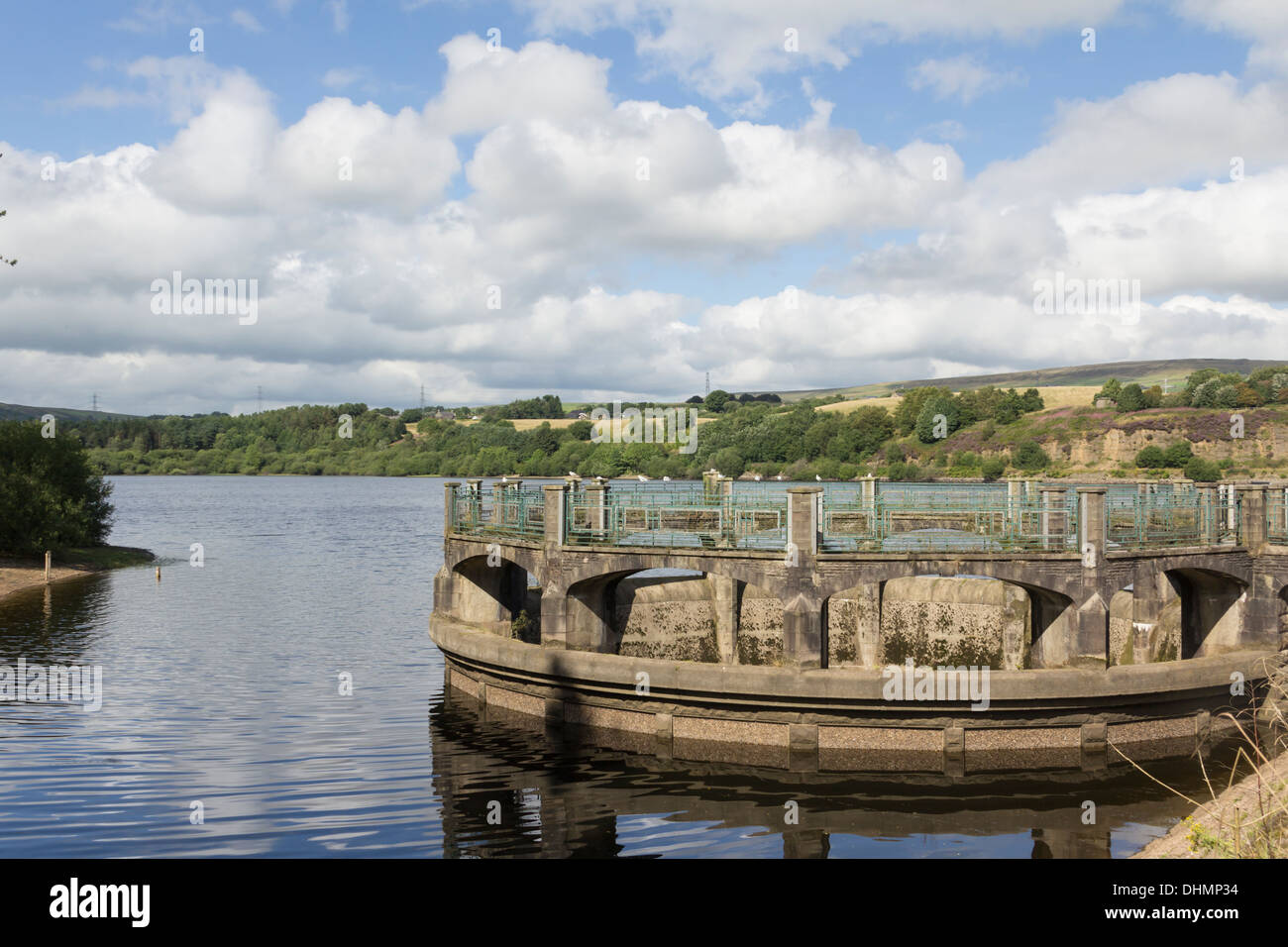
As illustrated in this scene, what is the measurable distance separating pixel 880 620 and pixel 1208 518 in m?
8.44

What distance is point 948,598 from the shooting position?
1019 inches

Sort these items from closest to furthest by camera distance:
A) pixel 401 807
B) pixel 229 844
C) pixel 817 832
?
pixel 229 844, pixel 817 832, pixel 401 807

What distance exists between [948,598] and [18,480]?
54.9 metres

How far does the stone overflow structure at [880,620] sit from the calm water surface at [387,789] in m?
1.04

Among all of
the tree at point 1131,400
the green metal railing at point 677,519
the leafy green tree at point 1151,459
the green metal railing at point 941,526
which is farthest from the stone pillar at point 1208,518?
the tree at point 1131,400

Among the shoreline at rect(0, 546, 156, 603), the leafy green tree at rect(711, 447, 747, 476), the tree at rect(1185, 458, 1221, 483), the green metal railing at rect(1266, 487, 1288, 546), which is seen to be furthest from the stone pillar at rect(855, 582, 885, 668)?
the tree at rect(1185, 458, 1221, 483)

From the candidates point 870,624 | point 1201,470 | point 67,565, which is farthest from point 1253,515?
point 1201,470

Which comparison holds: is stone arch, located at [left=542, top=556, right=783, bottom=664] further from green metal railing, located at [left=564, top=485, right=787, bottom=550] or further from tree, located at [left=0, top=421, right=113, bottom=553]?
tree, located at [left=0, top=421, right=113, bottom=553]

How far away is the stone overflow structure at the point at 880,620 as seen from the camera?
20781mm

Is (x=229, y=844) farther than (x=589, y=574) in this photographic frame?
No

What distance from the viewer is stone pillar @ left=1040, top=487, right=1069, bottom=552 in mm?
22344
